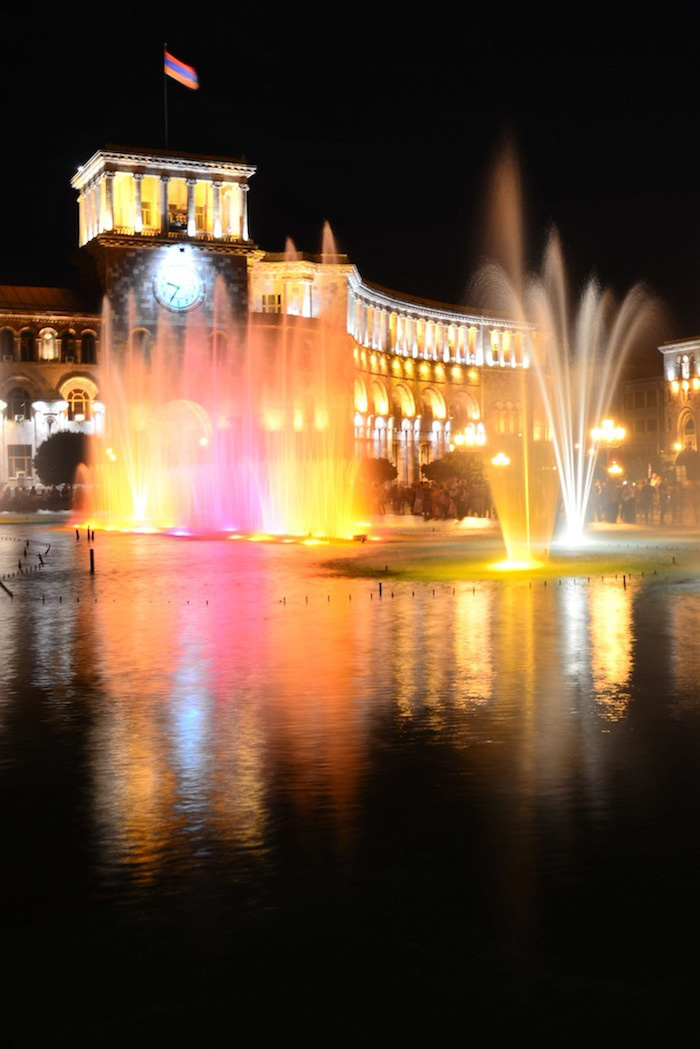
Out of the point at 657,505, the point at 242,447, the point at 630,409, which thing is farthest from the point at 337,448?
the point at 630,409

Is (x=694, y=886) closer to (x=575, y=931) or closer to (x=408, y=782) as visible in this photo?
(x=575, y=931)

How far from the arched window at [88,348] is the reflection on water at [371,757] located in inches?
2203

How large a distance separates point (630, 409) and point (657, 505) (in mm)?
78276

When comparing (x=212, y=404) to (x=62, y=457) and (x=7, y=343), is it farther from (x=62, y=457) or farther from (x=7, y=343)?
(x=7, y=343)

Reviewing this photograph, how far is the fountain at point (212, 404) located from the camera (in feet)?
214

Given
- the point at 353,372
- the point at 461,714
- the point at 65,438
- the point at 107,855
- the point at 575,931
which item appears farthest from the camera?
the point at 353,372

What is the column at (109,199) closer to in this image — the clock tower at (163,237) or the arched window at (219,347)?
the clock tower at (163,237)

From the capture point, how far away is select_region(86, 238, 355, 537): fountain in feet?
214

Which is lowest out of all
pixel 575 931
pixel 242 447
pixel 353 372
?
pixel 575 931

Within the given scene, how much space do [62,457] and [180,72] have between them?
63.5 feet

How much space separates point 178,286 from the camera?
73875 millimetres

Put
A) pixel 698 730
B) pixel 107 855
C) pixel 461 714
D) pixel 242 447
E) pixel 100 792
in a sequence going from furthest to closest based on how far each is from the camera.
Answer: pixel 242 447
pixel 461 714
pixel 698 730
pixel 100 792
pixel 107 855

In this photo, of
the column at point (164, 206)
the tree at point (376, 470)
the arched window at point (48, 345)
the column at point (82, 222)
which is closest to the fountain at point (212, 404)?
the tree at point (376, 470)

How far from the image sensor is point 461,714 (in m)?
10.9
